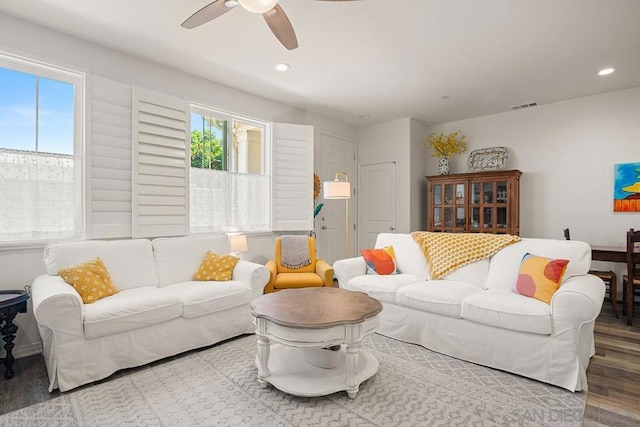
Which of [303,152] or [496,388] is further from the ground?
[303,152]

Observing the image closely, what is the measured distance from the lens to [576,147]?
14.6ft

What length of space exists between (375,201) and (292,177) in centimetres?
180

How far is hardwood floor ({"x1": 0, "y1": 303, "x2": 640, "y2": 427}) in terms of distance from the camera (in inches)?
73.2

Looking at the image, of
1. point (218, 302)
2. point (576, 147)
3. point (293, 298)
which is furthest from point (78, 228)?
point (576, 147)

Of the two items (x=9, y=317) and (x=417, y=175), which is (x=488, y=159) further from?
(x=9, y=317)

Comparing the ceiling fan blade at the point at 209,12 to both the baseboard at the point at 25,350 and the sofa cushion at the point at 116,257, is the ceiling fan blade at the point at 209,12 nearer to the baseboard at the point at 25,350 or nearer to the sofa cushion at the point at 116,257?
the sofa cushion at the point at 116,257

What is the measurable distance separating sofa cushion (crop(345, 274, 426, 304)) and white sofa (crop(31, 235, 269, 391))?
0.88 m

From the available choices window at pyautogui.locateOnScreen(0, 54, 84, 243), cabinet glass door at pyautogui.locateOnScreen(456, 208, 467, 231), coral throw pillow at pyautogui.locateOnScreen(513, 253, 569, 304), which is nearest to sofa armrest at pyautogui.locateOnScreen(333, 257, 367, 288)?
coral throw pillow at pyautogui.locateOnScreen(513, 253, 569, 304)

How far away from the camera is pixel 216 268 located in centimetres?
319

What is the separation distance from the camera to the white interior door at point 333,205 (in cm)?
523

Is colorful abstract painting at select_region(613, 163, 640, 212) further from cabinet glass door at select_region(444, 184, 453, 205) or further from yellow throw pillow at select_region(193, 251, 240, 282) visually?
yellow throw pillow at select_region(193, 251, 240, 282)

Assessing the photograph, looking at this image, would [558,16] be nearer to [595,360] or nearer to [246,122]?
[595,360]

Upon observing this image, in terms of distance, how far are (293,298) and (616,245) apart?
4.21 metres

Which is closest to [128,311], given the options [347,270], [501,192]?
[347,270]
